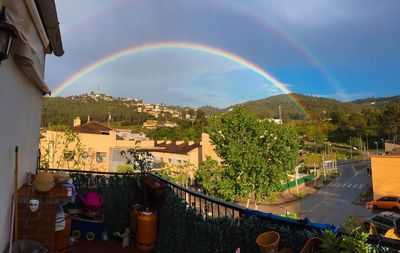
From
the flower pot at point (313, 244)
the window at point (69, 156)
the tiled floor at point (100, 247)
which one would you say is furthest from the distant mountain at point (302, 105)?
the flower pot at point (313, 244)

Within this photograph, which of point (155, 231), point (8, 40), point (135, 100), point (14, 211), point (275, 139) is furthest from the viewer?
point (135, 100)

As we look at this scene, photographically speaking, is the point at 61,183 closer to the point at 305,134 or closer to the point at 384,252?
the point at 384,252

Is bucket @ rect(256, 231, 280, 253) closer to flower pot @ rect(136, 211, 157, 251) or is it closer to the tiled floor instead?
flower pot @ rect(136, 211, 157, 251)

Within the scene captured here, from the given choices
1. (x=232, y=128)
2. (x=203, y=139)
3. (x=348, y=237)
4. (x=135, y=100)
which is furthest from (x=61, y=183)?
(x=135, y=100)

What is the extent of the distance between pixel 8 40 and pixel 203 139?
26931 mm

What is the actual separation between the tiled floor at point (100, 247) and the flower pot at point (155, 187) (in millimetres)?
596

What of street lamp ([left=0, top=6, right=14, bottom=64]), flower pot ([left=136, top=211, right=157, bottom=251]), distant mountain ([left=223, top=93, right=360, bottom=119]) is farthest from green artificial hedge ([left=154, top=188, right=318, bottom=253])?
distant mountain ([left=223, top=93, right=360, bottom=119])

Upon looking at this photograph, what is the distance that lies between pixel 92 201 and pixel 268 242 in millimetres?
2541

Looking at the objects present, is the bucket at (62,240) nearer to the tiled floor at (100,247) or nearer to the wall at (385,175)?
the tiled floor at (100,247)

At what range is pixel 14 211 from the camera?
2.43 meters

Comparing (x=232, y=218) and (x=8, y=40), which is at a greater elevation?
(x=8, y=40)

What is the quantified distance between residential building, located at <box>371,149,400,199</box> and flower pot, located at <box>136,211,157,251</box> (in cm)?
2145

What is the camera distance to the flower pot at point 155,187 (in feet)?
11.0

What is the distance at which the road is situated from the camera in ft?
63.6
